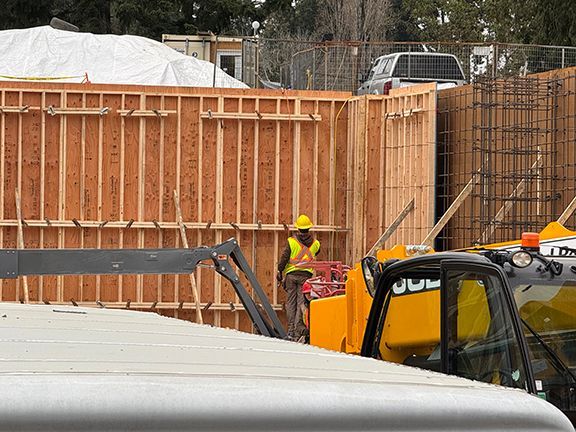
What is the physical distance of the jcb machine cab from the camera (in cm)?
547

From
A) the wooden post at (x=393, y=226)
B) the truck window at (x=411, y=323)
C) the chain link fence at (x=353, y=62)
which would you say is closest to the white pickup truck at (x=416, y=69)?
the chain link fence at (x=353, y=62)

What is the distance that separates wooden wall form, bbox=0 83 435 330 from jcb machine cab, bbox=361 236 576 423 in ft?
40.5

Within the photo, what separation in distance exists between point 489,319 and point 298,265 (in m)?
12.1

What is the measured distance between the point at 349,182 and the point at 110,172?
3.90 metres

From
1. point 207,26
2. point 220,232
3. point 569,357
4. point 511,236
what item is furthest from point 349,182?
point 207,26

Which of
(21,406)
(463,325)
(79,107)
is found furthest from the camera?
(79,107)

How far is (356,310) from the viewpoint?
1012 centimetres

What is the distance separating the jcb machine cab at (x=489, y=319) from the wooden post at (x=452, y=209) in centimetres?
1011

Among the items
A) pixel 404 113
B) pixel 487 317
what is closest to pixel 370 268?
pixel 487 317

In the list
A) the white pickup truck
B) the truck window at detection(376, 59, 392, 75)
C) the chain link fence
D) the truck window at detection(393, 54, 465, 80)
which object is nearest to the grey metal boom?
the white pickup truck

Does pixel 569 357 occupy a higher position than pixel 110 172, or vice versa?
pixel 110 172

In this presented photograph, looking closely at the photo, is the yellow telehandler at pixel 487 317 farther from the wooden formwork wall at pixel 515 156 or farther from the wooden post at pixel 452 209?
Answer: the wooden post at pixel 452 209

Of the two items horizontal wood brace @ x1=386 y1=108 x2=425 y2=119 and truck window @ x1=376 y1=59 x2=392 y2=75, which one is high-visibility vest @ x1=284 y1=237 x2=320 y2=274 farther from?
truck window @ x1=376 y1=59 x2=392 y2=75

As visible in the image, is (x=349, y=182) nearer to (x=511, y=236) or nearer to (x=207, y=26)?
(x=511, y=236)
